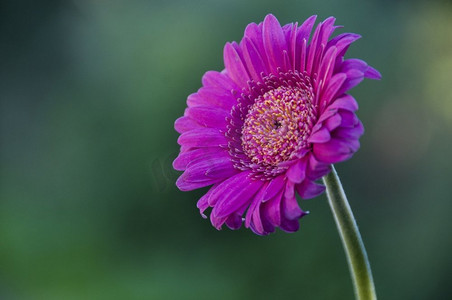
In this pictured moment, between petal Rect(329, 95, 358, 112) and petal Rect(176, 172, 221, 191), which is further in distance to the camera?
petal Rect(176, 172, 221, 191)

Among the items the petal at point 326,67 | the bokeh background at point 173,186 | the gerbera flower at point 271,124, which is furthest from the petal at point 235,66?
the bokeh background at point 173,186

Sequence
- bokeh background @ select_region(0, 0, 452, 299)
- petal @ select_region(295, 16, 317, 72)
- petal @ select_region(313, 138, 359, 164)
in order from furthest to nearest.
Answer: bokeh background @ select_region(0, 0, 452, 299) < petal @ select_region(295, 16, 317, 72) < petal @ select_region(313, 138, 359, 164)

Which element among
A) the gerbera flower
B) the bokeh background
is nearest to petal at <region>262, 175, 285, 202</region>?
the gerbera flower

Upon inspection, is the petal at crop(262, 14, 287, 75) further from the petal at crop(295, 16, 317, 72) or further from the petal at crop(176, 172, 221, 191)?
the petal at crop(176, 172, 221, 191)

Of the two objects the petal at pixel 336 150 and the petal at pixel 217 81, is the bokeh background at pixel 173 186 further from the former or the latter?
the petal at pixel 336 150

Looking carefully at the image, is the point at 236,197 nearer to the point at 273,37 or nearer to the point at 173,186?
the point at 273,37

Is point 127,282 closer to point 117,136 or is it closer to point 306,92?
point 117,136

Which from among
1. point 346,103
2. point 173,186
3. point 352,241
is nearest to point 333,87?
point 346,103
